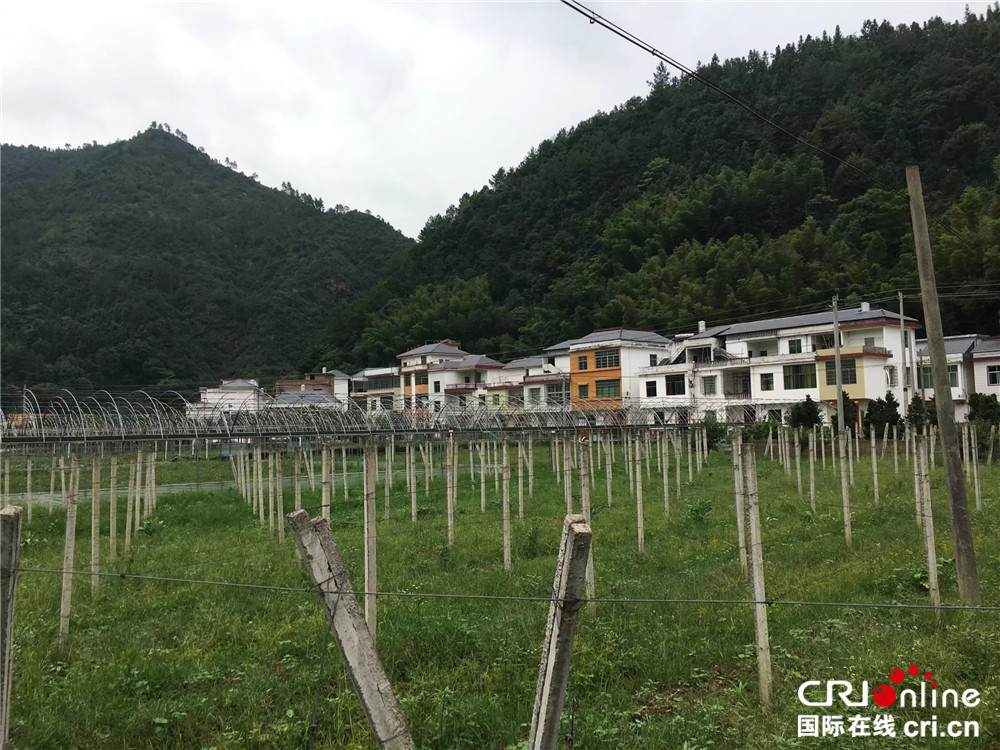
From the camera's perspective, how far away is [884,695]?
511 cm

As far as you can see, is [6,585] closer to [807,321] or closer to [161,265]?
[807,321]

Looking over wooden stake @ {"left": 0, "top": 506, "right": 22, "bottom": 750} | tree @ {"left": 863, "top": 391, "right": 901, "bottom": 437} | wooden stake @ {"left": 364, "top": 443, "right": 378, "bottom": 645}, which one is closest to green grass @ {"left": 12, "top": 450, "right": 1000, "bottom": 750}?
wooden stake @ {"left": 364, "top": 443, "right": 378, "bottom": 645}

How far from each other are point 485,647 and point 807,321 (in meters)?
36.9

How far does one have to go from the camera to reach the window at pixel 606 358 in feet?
145

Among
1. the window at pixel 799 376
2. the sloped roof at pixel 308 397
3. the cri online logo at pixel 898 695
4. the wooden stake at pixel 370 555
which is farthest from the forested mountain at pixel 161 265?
the cri online logo at pixel 898 695

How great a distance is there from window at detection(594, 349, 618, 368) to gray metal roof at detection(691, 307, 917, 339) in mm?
4835

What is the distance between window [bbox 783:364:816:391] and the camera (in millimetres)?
37094

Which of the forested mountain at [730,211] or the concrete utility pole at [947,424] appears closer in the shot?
the concrete utility pole at [947,424]

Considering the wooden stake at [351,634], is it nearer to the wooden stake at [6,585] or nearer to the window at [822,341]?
the wooden stake at [6,585]

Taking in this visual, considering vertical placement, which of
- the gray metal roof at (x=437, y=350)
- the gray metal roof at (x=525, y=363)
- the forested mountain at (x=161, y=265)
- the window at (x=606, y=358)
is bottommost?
the window at (x=606, y=358)

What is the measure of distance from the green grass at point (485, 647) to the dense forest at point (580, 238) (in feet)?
128

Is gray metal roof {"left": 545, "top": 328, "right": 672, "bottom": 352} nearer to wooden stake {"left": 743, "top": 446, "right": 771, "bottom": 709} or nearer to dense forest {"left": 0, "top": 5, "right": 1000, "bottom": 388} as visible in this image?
dense forest {"left": 0, "top": 5, "right": 1000, "bottom": 388}

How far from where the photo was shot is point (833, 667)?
5566 mm

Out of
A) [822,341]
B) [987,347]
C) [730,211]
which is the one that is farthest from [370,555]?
[730,211]
